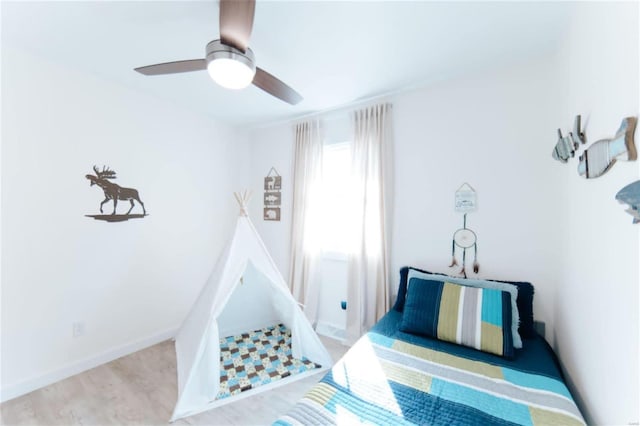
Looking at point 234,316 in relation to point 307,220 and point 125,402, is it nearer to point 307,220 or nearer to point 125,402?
point 125,402

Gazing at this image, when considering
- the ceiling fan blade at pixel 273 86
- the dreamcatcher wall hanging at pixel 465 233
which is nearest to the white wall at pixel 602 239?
the dreamcatcher wall hanging at pixel 465 233

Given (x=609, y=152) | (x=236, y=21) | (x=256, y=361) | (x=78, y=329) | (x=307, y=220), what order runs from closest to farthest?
(x=609, y=152)
(x=236, y=21)
(x=78, y=329)
(x=256, y=361)
(x=307, y=220)

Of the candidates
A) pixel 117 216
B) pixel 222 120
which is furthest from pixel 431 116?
pixel 117 216

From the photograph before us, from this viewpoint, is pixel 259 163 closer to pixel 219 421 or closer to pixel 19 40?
pixel 19 40

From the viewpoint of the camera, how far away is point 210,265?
3326mm

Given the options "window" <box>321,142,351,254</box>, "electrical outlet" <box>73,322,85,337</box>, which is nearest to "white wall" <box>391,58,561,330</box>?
"window" <box>321,142,351,254</box>

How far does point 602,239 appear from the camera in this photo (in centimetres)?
109

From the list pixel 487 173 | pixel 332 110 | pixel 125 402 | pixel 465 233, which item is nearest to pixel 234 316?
pixel 125 402

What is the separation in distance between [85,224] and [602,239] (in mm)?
3439

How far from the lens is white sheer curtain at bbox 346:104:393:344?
2.50 metres

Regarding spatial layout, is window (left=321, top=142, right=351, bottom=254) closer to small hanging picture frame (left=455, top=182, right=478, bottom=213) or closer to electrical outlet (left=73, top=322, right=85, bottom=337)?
small hanging picture frame (left=455, top=182, right=478, bottom=213)

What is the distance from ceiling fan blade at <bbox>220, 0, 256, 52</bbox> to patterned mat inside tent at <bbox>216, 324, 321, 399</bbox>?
2293 millimetres

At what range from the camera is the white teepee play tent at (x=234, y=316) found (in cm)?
184

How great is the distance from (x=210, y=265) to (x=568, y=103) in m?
3.67
